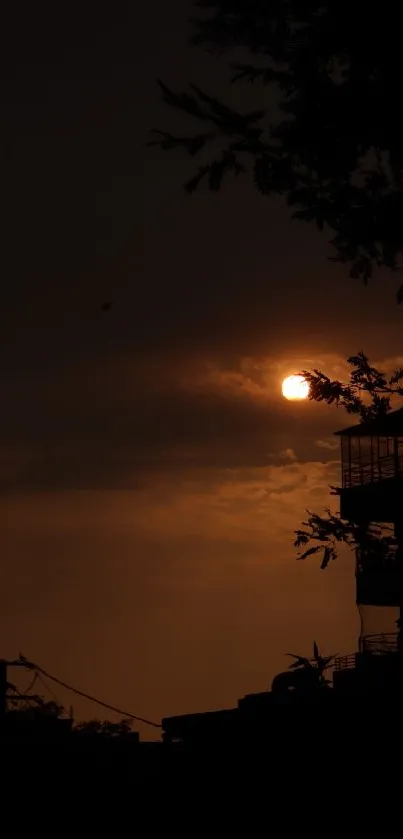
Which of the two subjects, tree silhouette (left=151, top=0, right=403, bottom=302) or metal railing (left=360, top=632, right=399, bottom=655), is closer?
tree silhouette (left=151, top=0, right=403, bottom=302)

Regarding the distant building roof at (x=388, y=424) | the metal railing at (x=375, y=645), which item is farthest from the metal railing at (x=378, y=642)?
the distant building roof at (x=388, y=424)

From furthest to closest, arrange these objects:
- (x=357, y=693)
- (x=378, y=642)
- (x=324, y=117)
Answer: (x=378, y=642) → (x=357, y=693) → (x=324, y=117)

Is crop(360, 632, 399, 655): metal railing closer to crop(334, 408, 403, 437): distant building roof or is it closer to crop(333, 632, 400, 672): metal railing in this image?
crop(333, 632, 400, 672): metal railing

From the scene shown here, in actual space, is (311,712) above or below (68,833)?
above

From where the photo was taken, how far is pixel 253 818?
36.0 feet

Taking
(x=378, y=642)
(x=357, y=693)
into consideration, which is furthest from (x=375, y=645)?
(x=357, y=693)

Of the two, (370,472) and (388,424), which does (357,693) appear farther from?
(370,472)

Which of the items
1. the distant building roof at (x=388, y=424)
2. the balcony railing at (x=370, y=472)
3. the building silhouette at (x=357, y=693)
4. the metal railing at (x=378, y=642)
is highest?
the balcony railing at (x=370, y=472)

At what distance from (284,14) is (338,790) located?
27.0ft

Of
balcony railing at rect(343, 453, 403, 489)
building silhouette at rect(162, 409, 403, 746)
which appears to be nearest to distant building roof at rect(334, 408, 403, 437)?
Result: building silhouette at rect(162, 409, 403, 746)

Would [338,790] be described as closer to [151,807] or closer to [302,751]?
[302,751]

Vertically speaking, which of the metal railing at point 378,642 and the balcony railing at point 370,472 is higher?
the balcony railing at point 370,472

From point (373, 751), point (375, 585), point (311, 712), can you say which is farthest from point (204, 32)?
point (375, 585)

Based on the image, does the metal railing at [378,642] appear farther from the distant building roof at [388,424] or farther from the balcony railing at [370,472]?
the distant building roof at [388,424]
